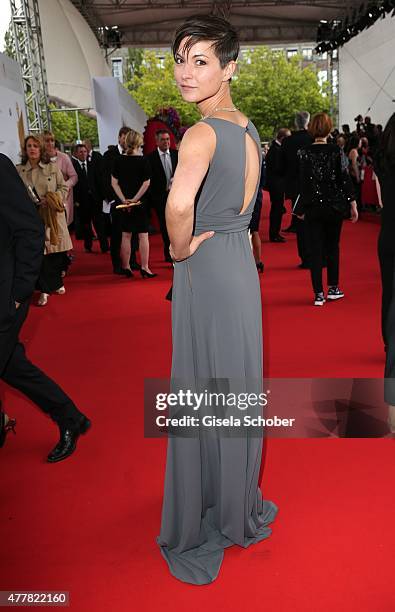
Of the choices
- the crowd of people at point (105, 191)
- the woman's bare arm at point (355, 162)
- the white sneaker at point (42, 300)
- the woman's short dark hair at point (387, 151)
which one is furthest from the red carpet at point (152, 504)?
the woman's bare arm at point (355, 162)

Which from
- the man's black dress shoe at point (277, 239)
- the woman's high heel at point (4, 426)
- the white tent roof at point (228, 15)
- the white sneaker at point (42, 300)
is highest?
the white tent roof at point (228, 15)

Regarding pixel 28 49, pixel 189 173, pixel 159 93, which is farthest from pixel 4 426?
pixel 159 93

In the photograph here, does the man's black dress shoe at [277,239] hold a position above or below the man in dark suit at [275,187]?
below

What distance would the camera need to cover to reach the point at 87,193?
10.8 meters

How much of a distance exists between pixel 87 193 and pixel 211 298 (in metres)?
8.98

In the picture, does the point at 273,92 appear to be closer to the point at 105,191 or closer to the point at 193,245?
the point at 105,191

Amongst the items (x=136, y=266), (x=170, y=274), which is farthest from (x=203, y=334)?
(x=136, y=266)

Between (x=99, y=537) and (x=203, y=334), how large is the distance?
1054 mm

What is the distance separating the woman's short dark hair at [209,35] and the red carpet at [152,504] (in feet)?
5.91

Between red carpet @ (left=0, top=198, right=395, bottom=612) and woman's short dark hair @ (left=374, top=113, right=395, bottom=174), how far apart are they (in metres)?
1.47

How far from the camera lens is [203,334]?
225 cm

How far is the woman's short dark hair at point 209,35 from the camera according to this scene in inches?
79.1

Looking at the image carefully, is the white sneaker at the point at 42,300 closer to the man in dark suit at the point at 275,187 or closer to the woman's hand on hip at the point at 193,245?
the man in dark suit at the point at 275,187

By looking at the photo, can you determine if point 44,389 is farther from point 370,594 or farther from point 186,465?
point 370,594
